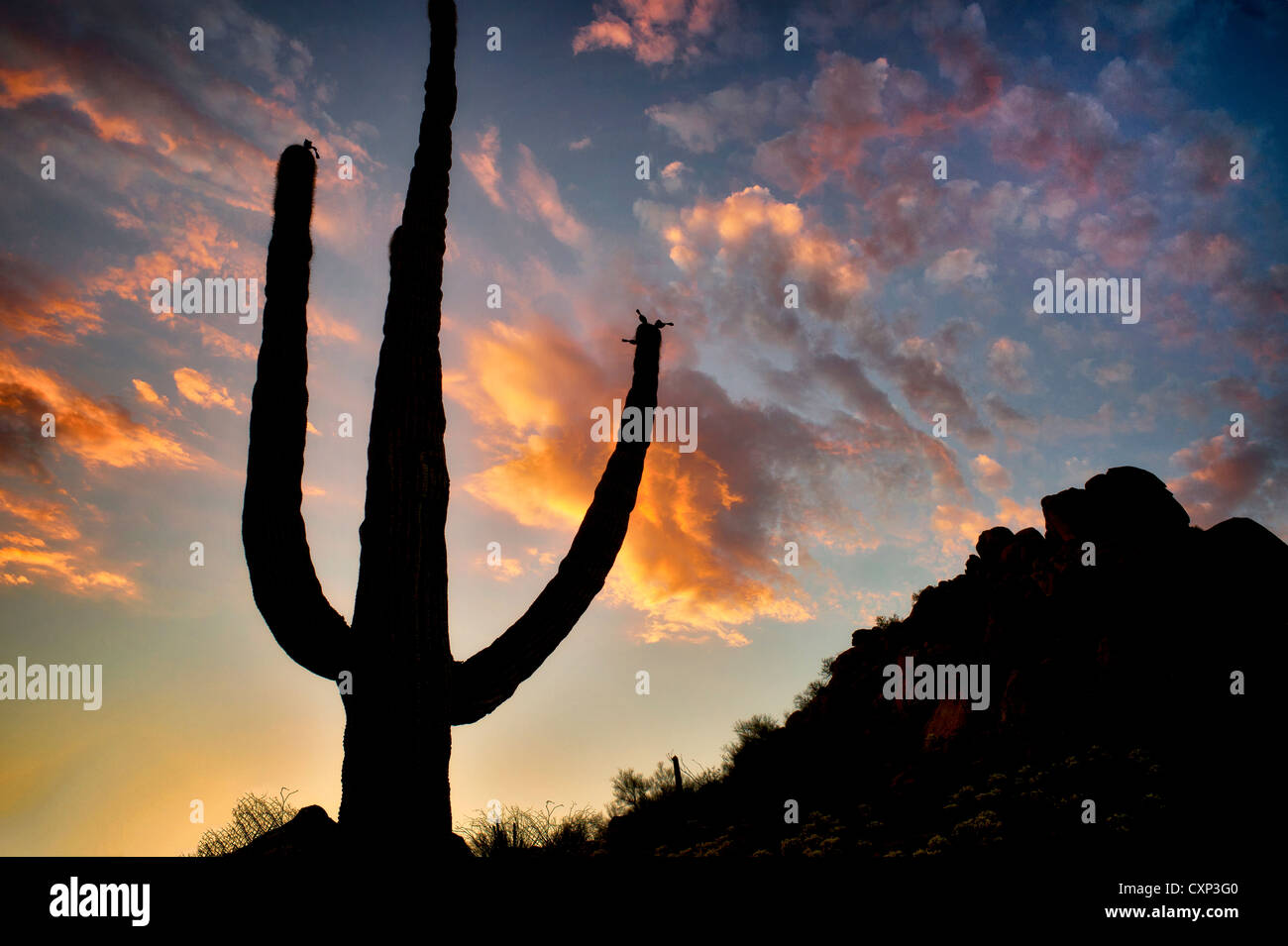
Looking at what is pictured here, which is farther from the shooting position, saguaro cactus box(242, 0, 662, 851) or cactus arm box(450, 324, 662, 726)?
cactus arm box(450, 324, 662, 726)

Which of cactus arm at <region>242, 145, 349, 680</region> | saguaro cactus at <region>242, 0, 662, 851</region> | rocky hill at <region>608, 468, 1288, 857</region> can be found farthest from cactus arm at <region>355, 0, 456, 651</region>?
rocky hill at <region>608, 468, 1288, 857</region>

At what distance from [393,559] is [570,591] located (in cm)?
175

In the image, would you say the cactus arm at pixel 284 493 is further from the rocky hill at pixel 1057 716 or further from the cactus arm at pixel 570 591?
the rocky hill at pixel 1057 716

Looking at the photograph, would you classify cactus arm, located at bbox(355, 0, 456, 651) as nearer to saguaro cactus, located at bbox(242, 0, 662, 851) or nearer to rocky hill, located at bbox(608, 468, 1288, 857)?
saguaro cactus, located at bbox(242, 0, 662, 851)

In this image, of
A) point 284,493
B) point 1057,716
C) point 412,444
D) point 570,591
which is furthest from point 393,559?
point 1057,716

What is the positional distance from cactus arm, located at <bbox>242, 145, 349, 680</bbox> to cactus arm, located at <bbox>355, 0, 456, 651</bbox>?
502mm

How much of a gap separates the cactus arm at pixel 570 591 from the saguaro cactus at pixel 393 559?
0.01m

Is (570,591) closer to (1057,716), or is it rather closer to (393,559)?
(393,559)

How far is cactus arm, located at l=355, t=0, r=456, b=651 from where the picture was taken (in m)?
4.93

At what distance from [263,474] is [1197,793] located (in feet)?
50.5
